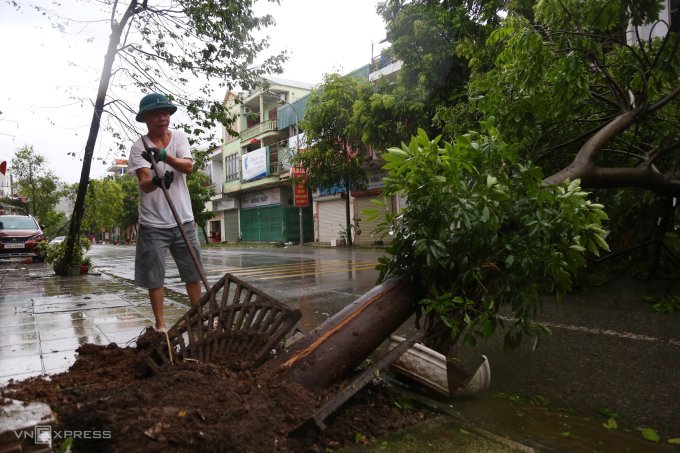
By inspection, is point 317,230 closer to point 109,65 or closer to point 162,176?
point 109,65

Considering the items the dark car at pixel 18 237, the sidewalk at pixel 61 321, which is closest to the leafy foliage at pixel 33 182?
the dark car at pixel 18 237

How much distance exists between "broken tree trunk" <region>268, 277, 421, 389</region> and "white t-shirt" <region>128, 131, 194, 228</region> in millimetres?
1503

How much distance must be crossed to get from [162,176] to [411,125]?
12762 millimetres

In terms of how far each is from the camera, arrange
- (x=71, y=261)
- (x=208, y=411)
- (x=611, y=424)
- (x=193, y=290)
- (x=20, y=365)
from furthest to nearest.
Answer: (x=71, y=261) < (x=193, y=290) < (x=20, y=365) < (x=611, y=424) < (x=208, y=411)

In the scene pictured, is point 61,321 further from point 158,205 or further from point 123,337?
point 158,205

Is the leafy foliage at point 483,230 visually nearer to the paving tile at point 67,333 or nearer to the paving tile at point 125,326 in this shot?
the paving tile at point 125,326

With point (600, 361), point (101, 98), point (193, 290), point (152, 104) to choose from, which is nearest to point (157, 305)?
point (193, 290)

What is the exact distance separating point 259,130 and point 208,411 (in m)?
31.0

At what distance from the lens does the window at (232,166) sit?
1388 inches

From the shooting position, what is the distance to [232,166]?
3597 cm

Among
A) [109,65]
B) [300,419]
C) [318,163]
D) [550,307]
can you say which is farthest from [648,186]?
[318,163]

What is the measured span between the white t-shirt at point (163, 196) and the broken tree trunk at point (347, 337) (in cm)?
150

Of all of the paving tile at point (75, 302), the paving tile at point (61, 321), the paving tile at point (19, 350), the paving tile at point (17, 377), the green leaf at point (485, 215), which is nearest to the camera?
the green leaf at point (485, 215)

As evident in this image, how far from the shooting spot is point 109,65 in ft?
24.5
